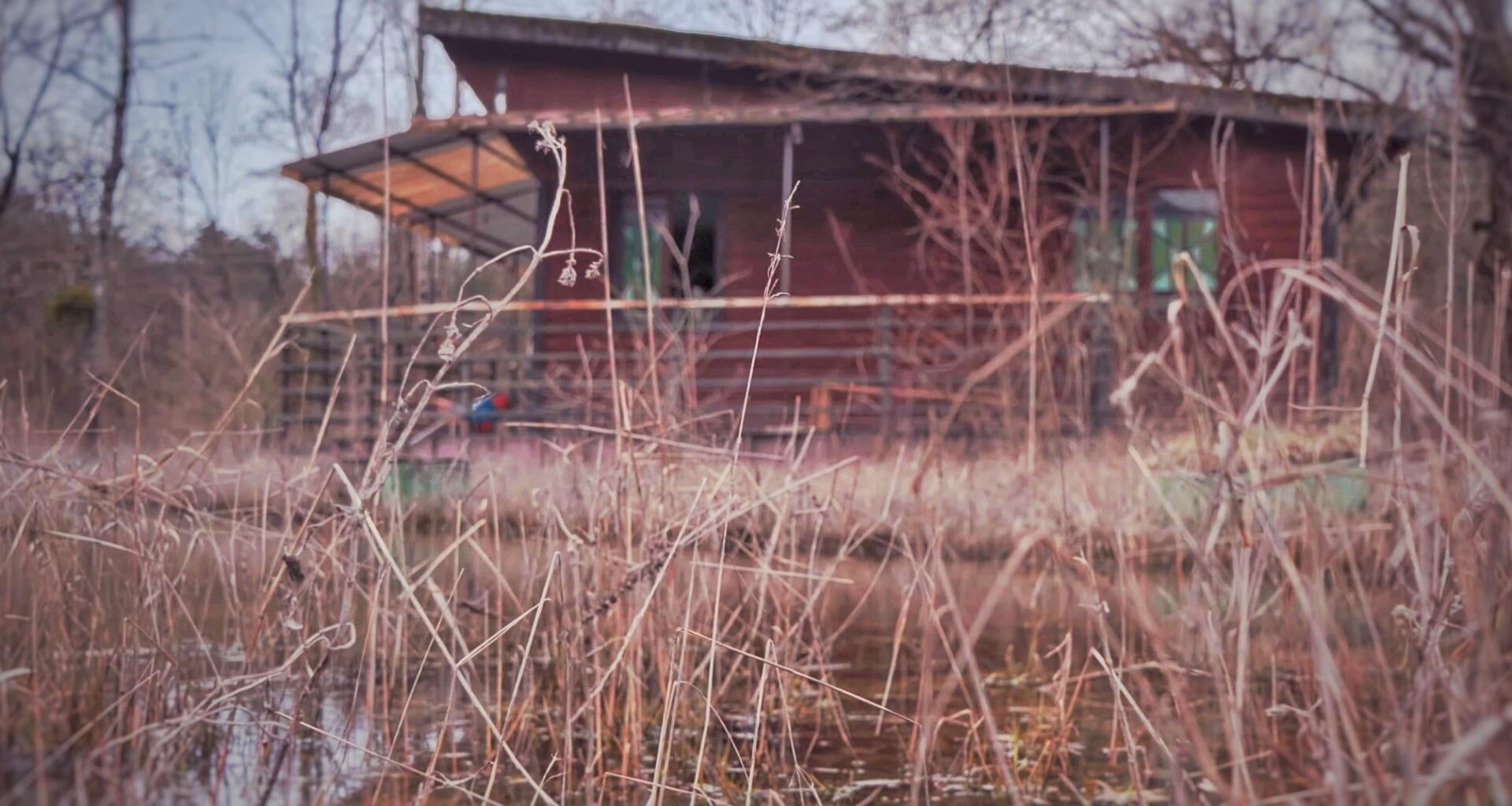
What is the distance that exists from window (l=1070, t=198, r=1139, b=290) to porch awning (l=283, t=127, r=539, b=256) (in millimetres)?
4296

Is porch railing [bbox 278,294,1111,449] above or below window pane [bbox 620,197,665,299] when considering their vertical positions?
below

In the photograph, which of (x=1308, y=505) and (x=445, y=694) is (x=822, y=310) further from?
(x=1308, y=505)

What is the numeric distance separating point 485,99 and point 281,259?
22.5 ft

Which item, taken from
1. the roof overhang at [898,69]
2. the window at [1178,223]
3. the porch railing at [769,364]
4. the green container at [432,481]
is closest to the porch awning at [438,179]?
the porch railing at [769,364]

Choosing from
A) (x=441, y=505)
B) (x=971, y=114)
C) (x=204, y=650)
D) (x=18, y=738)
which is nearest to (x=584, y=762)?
(x=204, y=650)

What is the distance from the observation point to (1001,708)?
3.50 metres

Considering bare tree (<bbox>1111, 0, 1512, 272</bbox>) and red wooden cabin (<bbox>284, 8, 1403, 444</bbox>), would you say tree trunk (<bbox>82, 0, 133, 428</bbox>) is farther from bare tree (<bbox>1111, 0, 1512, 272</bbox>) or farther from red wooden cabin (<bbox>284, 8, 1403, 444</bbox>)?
bare tree (<bbox>1111, 0, 1512, 272</bbox>)

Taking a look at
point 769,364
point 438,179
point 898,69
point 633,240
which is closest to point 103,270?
point 438,179

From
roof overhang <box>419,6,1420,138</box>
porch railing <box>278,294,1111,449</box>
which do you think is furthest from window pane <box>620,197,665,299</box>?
roof overhang <box>419,6,1420,138</box>

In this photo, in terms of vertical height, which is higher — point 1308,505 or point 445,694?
point 1308,505

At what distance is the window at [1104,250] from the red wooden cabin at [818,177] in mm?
33

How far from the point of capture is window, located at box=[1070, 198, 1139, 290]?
381 inches

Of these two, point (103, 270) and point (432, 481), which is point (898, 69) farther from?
point (103, 270)

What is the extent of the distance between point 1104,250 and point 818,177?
124 inches
